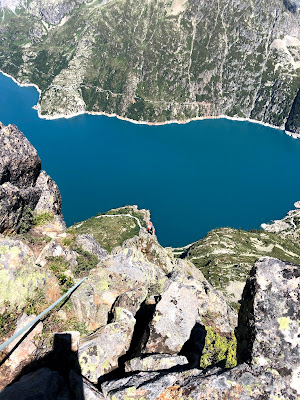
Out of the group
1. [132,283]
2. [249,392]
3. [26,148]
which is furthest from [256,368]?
[26,148]

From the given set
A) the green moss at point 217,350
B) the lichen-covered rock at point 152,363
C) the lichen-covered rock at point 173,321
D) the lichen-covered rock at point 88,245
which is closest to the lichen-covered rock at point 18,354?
the lichen-covered rock at point 152,363

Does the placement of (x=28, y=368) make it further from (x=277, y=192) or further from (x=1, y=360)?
(x=277, y=192)

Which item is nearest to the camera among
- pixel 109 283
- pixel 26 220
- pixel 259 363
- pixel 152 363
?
pixel 259 363

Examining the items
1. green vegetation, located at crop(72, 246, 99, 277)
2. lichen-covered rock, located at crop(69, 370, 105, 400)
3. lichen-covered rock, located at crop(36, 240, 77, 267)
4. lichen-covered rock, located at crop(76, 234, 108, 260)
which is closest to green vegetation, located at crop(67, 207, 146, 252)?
lichen-covered rock, located at crop(76, 234, 108, 260)

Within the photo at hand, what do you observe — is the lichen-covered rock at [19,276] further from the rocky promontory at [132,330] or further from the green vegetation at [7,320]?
the green vegetation at [7,320]

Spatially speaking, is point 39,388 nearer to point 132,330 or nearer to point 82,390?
point 82,390

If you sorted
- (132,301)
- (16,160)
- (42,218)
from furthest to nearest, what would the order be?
1. (16,160)
2. (42,218)
3. (132,301)

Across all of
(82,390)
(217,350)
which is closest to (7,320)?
(82,390)
